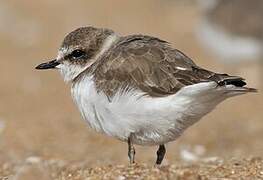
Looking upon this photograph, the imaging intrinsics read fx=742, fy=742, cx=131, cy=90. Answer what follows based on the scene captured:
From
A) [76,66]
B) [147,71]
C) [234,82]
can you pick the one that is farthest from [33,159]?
[234,82]

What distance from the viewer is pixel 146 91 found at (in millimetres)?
4441

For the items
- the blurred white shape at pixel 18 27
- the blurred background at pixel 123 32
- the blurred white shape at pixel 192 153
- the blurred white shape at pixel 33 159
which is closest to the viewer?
the blurred white shape at pixel 33 159

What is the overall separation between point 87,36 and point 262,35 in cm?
560

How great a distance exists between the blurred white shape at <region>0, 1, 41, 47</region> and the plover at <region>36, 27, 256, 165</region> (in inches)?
369

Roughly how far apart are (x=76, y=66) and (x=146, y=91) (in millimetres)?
658

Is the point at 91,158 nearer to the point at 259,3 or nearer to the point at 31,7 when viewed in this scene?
the point at 259,3

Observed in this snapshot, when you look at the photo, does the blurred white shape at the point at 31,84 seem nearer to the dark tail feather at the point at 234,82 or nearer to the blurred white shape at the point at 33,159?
the blurred white shape at the point at 33,159

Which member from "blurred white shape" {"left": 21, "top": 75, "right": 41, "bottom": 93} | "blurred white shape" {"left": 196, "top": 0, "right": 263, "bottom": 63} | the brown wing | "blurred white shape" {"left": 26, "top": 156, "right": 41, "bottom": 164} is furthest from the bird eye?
"blurred white shape" {"left": 21, "top": 75, "right": 41, "bottom": 93}

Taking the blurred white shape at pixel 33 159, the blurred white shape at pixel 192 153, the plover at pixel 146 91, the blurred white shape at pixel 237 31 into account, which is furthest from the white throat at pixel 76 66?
the blurred white shape at pixel 237 31

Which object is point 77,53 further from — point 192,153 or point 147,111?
point 192,153

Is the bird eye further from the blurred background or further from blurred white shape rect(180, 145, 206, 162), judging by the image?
blurred white shape rect(180, 145, 206, 162)

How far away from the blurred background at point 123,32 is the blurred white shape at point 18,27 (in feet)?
0.06

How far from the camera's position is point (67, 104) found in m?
10.4

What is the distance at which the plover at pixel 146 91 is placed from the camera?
434 cm
